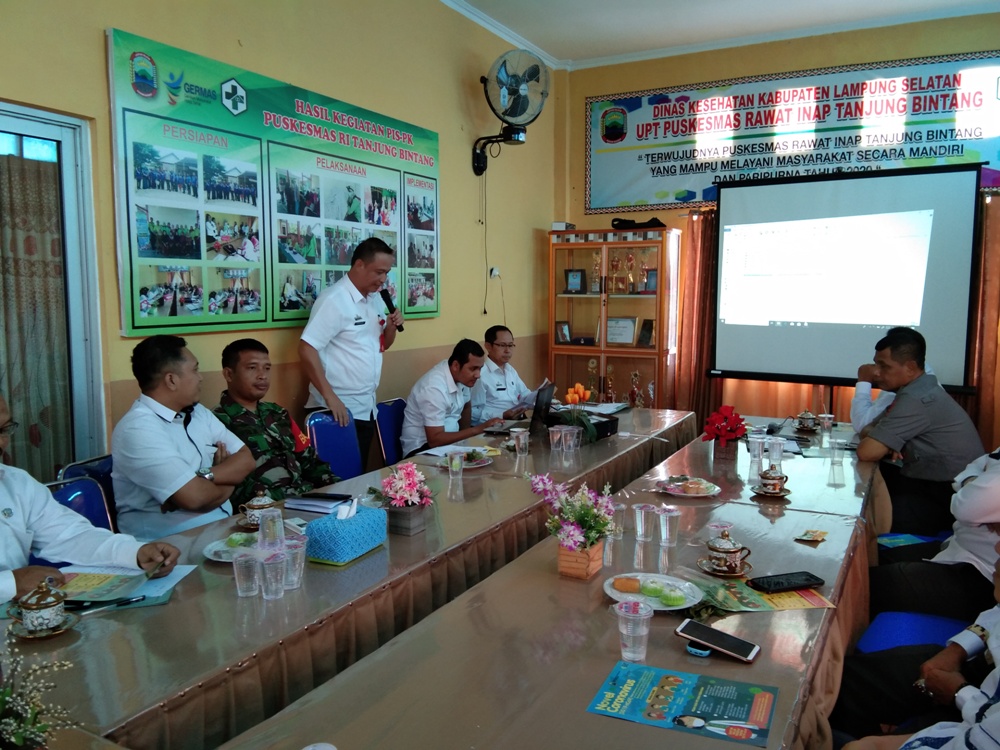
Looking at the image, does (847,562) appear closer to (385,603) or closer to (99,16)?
(385,603)

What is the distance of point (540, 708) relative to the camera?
1.20m

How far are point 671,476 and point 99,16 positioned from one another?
111 inches

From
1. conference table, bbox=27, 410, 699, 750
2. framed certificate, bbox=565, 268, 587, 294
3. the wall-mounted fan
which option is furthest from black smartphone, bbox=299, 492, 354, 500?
framed certificate, bbox=565, 268, 587, 294

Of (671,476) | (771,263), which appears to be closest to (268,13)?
(671,476)

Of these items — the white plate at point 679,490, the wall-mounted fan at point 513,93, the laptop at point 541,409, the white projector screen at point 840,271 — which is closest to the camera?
the white plate at point 679,490

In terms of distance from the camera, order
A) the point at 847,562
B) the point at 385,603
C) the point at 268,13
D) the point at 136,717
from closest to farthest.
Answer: the point at 136,717 < the point at 385,603 < the point at 847,562 < the point at 268,13

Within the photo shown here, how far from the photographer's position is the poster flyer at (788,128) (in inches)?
204

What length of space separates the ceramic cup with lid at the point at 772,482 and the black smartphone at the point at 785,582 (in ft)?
2.66

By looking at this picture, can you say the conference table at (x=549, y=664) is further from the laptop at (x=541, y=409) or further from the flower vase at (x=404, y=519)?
the laptop at (x=541, y=409)

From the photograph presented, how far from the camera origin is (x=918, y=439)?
329 centimetres

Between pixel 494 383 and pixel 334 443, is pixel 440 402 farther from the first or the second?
pixel 494 383

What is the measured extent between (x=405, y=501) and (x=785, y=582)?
973 millimetres

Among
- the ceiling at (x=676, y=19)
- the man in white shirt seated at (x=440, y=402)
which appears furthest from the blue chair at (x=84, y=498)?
the ceiling at (x=676, y=19)

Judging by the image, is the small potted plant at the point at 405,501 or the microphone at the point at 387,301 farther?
the microphone at the point at 387,301
